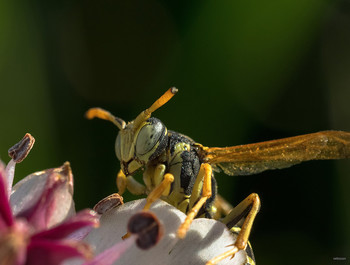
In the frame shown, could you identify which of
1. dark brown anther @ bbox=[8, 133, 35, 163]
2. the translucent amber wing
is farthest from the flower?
the translucent amber wing

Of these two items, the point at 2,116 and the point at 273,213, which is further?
the point at 273,213

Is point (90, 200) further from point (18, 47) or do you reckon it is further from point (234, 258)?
point (234, 258)

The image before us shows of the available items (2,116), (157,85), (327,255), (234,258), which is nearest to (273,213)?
(327,255)

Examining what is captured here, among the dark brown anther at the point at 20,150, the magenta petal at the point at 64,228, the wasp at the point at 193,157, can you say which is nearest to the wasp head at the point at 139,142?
the wasp at the point at 193,157

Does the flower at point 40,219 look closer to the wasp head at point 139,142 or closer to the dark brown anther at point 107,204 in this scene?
the dark brown anther at point 107,204

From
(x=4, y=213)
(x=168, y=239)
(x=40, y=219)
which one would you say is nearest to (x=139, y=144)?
(x=168, y=239)
